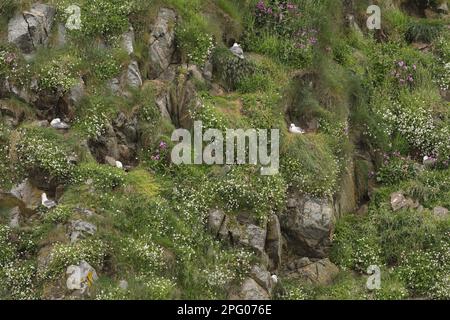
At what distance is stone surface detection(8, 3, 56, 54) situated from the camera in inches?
559

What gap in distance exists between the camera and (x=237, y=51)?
50.2 ft

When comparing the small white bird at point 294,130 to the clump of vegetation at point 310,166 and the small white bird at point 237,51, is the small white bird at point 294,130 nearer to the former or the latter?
the clump of vegetation at point 310,166

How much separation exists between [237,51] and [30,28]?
4.03m

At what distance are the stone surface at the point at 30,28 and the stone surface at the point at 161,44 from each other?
78.7 inches

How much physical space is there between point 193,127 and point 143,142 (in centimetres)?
94

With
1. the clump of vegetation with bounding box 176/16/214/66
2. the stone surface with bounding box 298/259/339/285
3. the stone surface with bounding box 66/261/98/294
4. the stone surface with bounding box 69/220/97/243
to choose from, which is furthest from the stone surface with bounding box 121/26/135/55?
the stone surface with bounding box 298/259/339/285

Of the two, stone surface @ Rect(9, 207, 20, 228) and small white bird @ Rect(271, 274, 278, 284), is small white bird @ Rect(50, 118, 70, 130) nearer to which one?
stone surface @ Rect(9, 207, 20, 228)

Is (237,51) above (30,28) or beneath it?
beneath

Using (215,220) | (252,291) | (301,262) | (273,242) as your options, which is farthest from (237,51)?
(252,291)

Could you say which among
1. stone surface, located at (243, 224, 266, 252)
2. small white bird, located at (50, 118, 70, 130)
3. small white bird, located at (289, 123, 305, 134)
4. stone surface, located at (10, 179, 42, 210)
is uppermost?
small white bird, located at (50, 118, 70, 130)

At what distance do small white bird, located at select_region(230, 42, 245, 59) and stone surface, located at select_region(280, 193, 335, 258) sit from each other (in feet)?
11.0

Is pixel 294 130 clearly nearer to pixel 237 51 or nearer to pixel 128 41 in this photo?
pixel 237 51

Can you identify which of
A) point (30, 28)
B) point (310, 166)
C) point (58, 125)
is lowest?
point (310, 166)

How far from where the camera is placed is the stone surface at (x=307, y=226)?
43.8 ft
